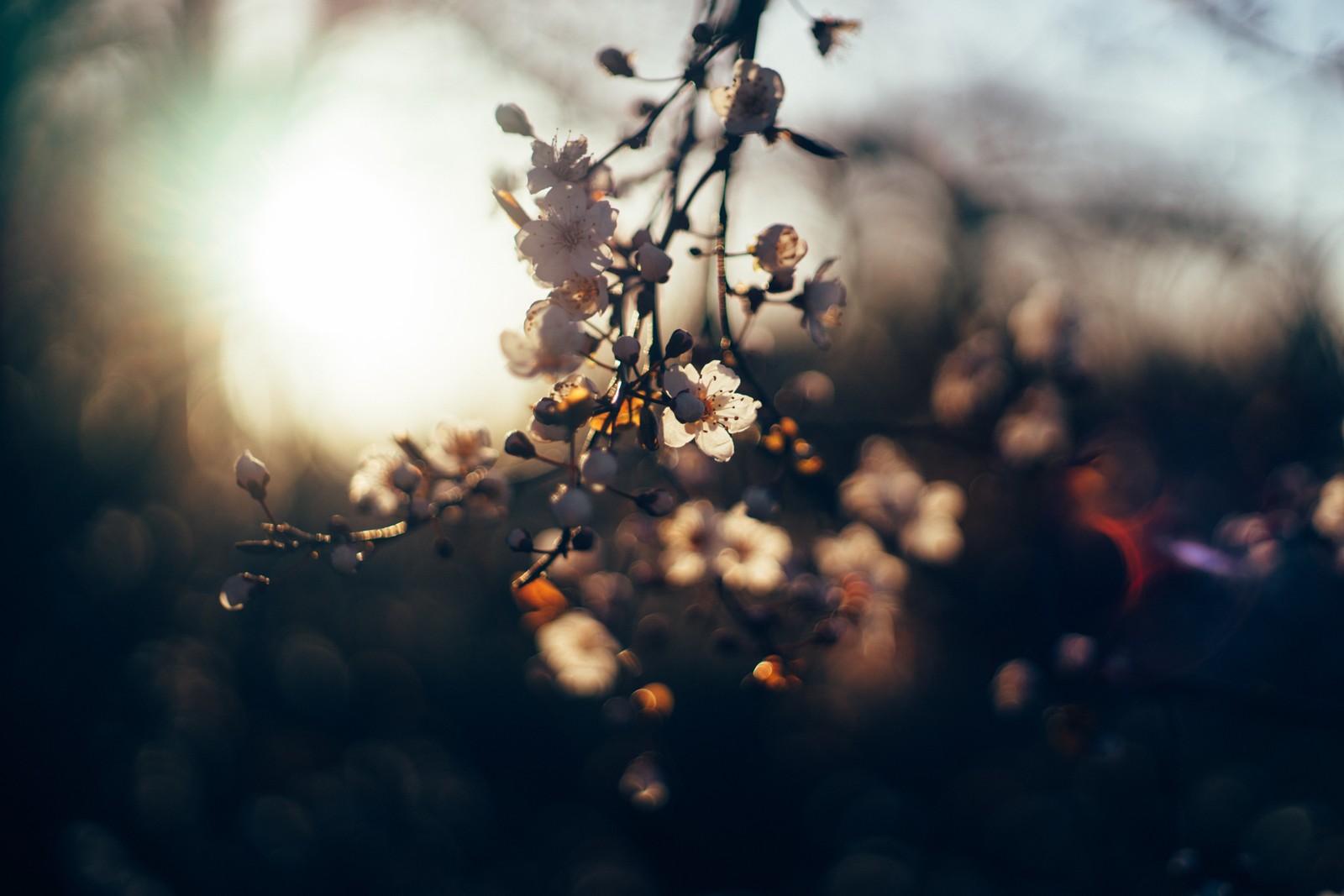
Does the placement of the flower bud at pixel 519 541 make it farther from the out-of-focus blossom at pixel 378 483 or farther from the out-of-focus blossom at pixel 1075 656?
the out-of-focus blossom at pixel 1075 656

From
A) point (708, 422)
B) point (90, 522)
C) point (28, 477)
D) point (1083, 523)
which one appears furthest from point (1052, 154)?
point (90, 522)

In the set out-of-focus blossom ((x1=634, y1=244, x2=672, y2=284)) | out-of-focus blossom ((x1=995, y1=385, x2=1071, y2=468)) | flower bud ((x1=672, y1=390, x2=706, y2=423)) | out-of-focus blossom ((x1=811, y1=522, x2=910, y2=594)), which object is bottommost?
flower bud ((x1=672, y1=390, x2=706, y2=423))

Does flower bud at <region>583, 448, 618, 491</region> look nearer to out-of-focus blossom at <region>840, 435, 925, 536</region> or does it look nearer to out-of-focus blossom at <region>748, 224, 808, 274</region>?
out-of-focus blossom at <region>748, 224, 808, 274</region>

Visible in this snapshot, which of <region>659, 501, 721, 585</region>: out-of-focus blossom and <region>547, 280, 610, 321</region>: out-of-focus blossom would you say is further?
<region>659, 501, 721, 585</region>: out-of-focus blossom

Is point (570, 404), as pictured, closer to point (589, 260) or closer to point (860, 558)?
point (589, 260)

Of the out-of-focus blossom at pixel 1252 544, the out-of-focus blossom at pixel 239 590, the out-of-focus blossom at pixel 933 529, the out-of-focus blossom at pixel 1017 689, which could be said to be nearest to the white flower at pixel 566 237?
the out-of-focus blossom at pixel 239 590

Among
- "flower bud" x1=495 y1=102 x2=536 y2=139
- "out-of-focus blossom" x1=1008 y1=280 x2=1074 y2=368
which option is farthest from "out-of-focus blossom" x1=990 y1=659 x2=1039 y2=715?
"flower bud" x1=495 y1=102 x2=536 y2=139

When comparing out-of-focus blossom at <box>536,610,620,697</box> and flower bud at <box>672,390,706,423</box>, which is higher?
out-of-focus blossom at <box>536,610,620,697</box>
